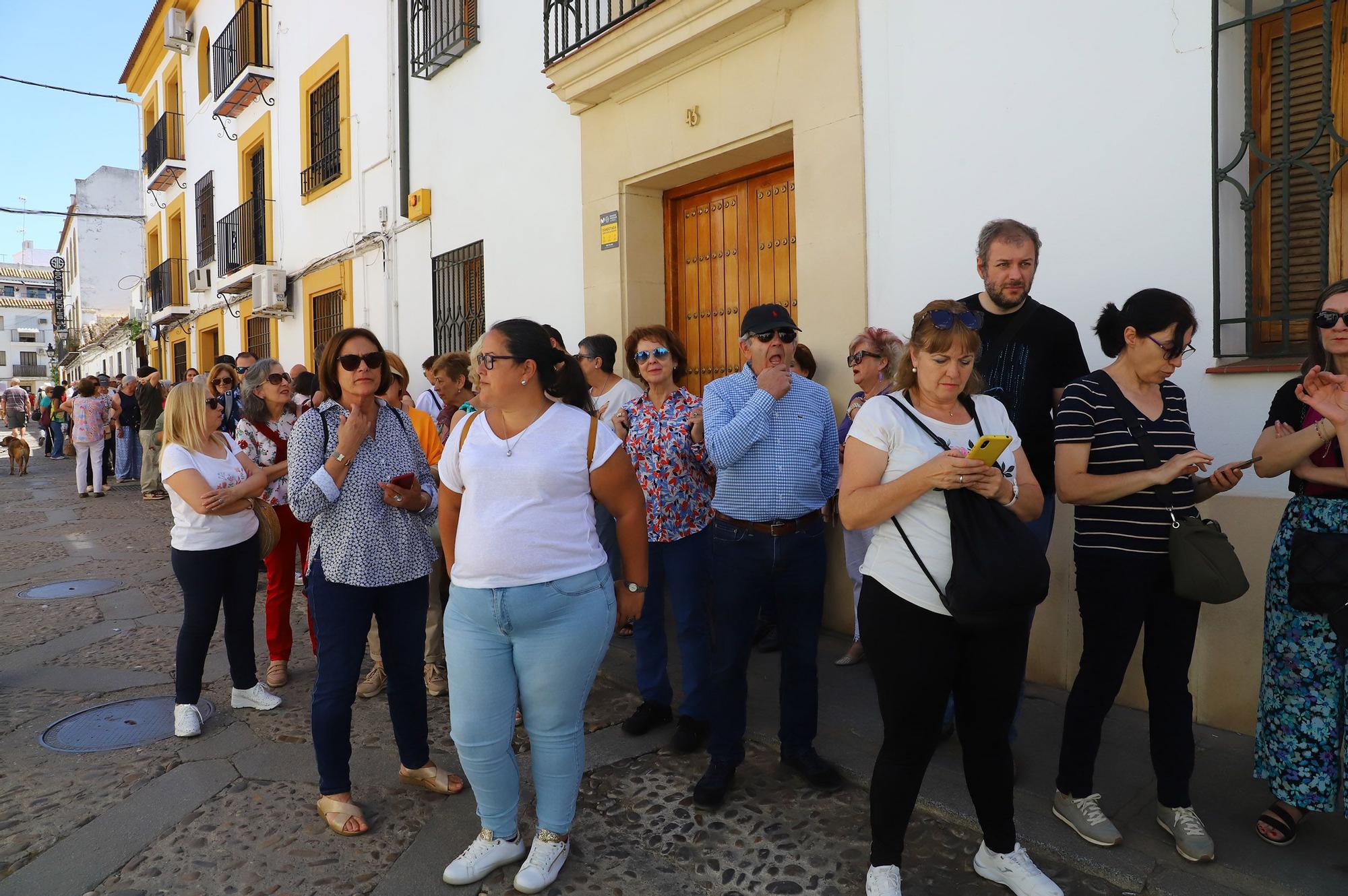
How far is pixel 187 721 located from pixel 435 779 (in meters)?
1.40

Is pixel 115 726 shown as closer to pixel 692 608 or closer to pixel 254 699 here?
pixel 254 699

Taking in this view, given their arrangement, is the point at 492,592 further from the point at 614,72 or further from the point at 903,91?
the point at 614,72

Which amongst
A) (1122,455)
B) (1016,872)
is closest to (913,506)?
(1122,455)

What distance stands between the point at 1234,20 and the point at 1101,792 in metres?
3.09

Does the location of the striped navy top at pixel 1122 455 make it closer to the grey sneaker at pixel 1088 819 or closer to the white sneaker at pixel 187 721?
the grey sneaker at pixel 1088 819

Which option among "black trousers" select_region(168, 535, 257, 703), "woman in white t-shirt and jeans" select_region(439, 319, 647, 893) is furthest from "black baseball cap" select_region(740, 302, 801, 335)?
"black trousers" select_region(168, 535, 257, 703)

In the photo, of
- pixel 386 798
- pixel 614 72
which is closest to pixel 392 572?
pixel 386 798

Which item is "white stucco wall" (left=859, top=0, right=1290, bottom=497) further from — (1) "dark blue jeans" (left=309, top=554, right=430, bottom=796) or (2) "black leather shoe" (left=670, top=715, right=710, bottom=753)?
(1) "dark blue jeans" (left=309, top=554, right=430, bottom=796)

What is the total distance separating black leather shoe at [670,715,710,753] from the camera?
143 inches

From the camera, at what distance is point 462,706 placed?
2664mm

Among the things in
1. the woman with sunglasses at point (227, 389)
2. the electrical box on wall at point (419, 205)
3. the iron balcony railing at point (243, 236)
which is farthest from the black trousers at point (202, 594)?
the iron balcony railing at point (243, 236)

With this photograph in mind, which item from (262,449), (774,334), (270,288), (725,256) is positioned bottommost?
(262,449)

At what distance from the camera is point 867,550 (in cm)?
292

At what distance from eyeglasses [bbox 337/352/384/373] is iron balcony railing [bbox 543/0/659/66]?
12.4 feet
